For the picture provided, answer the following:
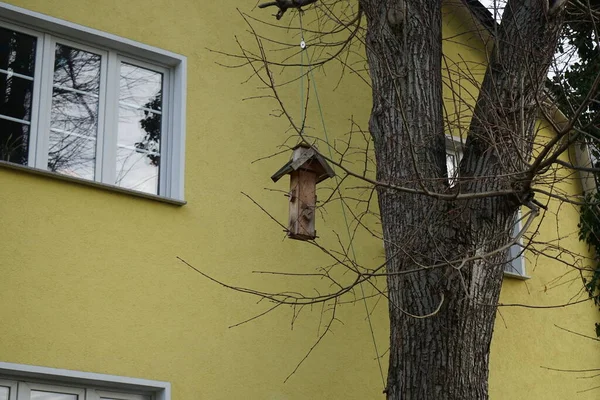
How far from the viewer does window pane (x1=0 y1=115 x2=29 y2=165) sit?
7.72m

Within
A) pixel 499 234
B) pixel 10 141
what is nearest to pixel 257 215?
pixel 10 141

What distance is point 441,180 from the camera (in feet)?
21.2

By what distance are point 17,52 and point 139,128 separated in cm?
109

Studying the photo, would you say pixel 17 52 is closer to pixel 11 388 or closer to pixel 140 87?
pixel 140 87

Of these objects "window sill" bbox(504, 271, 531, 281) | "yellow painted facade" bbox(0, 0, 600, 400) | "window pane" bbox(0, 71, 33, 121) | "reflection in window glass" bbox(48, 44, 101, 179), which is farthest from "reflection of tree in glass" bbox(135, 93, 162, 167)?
"window sill" bbox(504, 271, 531, 281)

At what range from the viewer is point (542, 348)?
33.2ft

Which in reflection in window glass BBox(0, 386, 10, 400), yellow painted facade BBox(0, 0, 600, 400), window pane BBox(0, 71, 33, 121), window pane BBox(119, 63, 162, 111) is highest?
window pane BBox(119, 63, 162, 111)

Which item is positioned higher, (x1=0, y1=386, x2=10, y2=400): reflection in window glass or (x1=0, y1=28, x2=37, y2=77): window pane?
(x1=0, y1=28, x2=37, y2=77): window pane

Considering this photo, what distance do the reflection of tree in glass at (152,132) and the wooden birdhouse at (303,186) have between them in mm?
1962

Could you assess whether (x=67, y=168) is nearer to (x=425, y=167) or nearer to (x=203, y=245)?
(x=203, y=245)

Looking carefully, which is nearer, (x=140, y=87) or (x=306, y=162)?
(x=306, y=162)

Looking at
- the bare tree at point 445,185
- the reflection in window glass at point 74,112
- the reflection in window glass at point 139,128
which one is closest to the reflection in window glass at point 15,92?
the reflection in window glass at point 74,112

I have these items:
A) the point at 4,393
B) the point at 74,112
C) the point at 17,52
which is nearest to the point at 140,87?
the point at 74,112

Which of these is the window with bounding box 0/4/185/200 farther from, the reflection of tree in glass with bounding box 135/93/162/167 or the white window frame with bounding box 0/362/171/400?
the white window frame with bounding box 0/362/171/400
